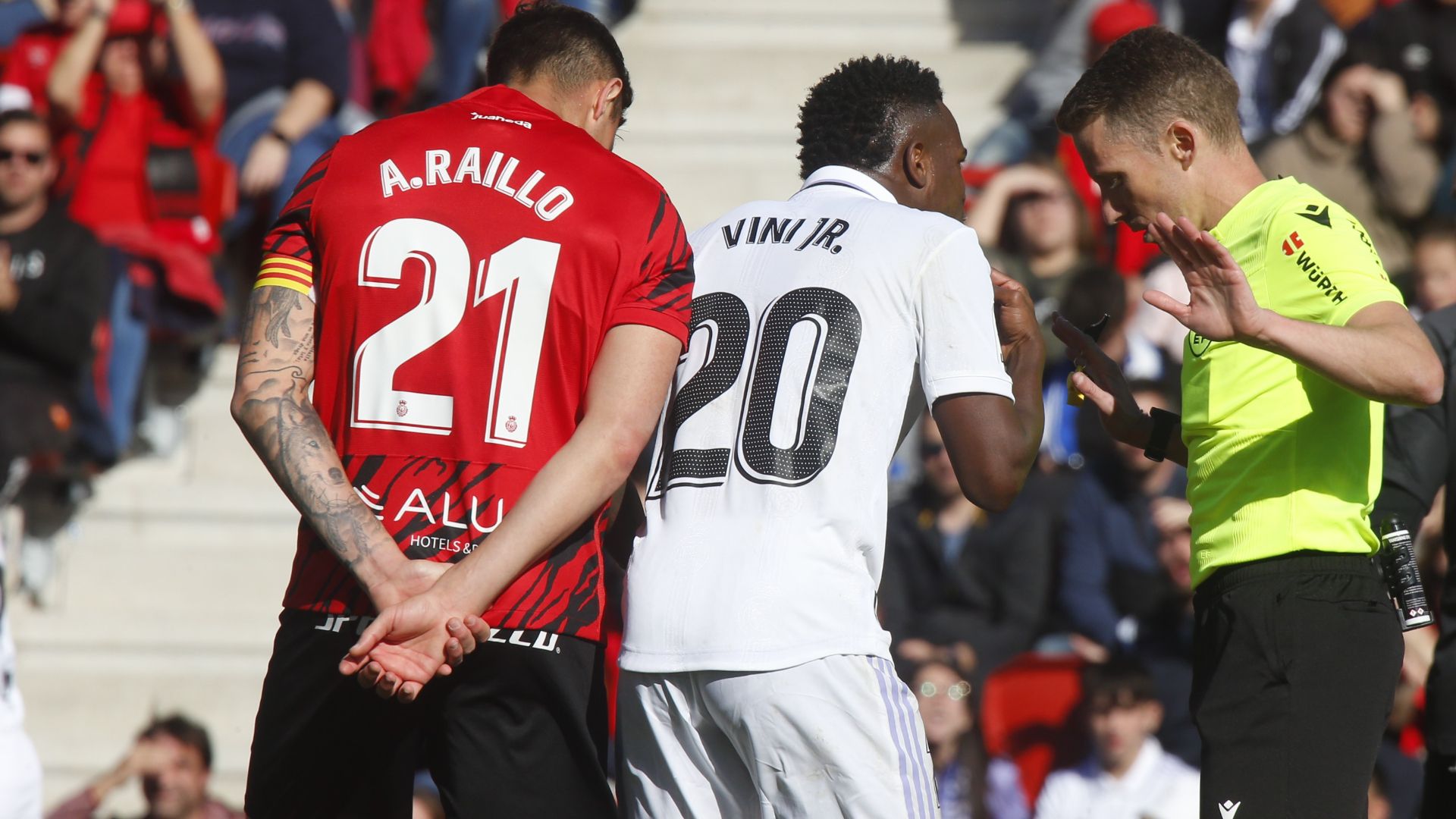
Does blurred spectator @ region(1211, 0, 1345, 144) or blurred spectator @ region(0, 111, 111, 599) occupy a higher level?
blurred spectator @ region(1211, 0, 1345, 144)

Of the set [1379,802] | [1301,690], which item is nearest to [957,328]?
[1301,690]

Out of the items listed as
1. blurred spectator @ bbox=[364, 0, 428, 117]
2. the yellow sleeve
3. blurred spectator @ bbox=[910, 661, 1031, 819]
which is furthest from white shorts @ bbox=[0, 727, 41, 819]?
blurred spectator @ bbox=[364, 0, 428, 117]

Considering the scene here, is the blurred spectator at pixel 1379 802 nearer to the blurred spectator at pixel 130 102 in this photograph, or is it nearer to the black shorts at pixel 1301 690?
the black shorts at pixel 1301 690

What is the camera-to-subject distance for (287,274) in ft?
10.3

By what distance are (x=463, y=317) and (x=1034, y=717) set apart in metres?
4.26

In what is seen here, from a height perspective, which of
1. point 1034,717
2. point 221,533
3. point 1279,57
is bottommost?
point 1034,717

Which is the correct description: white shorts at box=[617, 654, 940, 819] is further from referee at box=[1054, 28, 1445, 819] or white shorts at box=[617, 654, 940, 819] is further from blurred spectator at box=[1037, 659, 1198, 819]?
blurred spectator at box=[1037, 659, 1198, 819]

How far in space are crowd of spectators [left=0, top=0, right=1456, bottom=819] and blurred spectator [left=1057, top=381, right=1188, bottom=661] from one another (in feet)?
0.04

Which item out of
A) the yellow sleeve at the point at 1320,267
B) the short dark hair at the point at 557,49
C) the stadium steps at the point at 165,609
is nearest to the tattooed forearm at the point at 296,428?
the short dark hair at the point at 557,49

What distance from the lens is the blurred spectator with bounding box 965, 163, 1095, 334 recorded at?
25.7ft

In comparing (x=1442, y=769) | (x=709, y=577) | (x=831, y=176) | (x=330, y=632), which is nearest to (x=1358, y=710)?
(x=1442, y=769)

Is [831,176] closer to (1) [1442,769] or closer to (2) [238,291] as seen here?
(1) [1442,769]

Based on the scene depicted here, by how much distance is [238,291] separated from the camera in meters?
8.84

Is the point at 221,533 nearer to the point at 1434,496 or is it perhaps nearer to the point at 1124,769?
the point at 1124,769
